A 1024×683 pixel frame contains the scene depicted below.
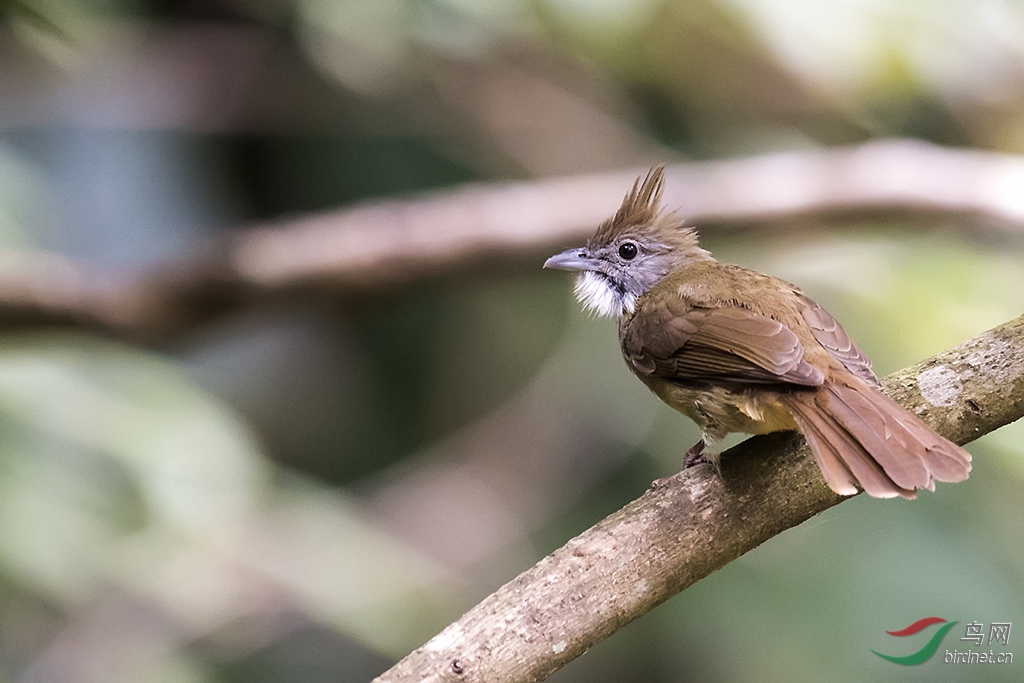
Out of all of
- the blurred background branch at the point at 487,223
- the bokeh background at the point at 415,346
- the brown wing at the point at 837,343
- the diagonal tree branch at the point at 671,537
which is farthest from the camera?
the blurred background branch at the point at 487,223

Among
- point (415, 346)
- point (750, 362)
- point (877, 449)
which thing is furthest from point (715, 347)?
point (415, 346)

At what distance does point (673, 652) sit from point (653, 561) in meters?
3.07

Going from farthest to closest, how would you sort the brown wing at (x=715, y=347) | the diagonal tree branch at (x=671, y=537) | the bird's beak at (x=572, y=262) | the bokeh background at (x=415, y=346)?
the bokeh background at (x=415, y=346), the bird's beak at (x=572, y=262), the brown wing at (x=715, y=347), the diagonal tree branch at (x=671, y=537)

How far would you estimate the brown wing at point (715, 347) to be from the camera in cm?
256

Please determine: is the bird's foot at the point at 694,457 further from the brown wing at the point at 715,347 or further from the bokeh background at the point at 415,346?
the bokeh background at the point at 415,346

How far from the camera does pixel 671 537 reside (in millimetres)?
2211

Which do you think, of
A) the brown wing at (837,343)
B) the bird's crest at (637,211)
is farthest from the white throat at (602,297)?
the brown wing at (837,343)

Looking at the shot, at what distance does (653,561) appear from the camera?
217 centimetres

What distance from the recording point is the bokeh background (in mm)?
3885

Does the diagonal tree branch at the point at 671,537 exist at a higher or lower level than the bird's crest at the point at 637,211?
lower

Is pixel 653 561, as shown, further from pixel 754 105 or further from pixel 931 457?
pixel 754 105

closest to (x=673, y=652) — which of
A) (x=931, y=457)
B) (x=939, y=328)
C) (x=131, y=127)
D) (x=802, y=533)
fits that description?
(x=802, y=533)

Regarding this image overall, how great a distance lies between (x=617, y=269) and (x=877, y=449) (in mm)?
1301

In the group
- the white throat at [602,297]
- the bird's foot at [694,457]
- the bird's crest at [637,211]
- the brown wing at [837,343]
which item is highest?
the bird's crest at [637,211]
